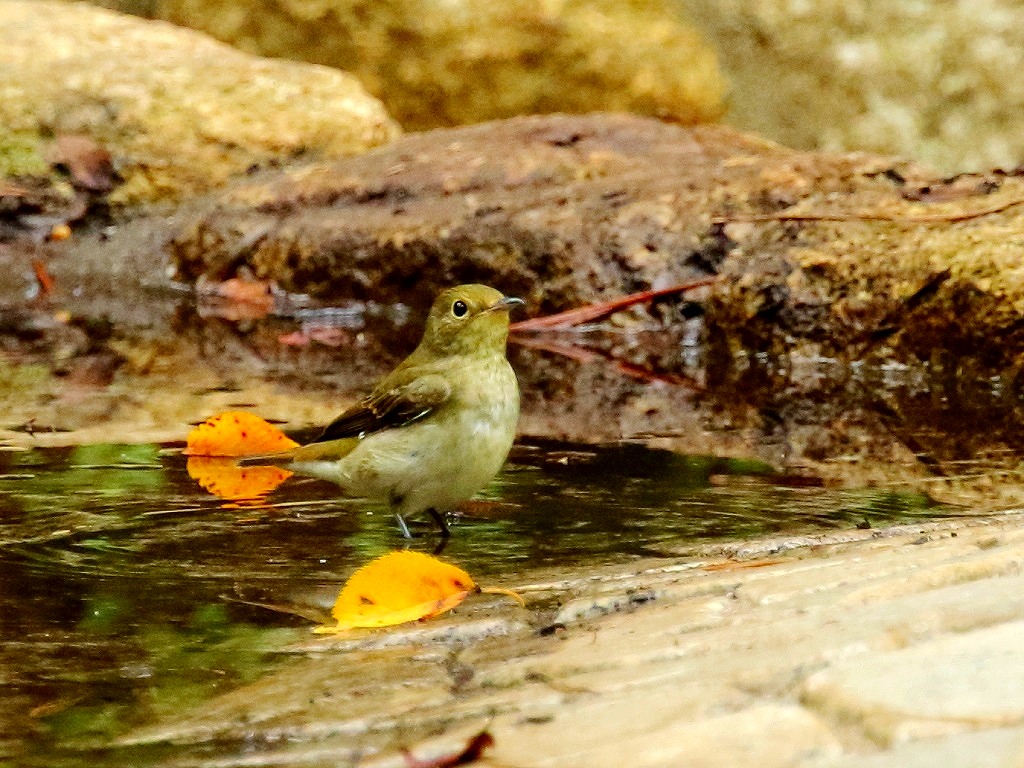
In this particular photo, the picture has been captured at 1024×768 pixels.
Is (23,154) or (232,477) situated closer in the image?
(232,477)

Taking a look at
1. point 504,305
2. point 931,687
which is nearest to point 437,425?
point 504,305

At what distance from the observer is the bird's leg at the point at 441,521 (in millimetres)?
3963

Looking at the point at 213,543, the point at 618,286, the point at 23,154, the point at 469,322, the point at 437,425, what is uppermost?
the point at 23,154

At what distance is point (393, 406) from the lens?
409 centimetres

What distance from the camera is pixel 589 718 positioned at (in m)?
2.02

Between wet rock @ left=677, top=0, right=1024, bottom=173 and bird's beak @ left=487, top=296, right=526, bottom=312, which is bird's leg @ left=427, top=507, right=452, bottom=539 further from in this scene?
wet rock @ left=677, top=0, right=1024, bottom=173

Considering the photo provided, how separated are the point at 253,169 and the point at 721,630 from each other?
310 inches

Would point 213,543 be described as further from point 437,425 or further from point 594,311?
point 594,311

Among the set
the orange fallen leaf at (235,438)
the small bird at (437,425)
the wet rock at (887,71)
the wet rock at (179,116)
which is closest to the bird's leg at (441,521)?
the small bird at (437,425)

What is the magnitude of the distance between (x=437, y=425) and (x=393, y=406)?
0.19 metres

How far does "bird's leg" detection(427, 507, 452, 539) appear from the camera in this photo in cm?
396

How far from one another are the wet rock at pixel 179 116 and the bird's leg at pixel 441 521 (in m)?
6.05

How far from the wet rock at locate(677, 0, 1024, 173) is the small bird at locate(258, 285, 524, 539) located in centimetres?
599

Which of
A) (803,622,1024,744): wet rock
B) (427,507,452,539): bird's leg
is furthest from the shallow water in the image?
(803,622,1024,744): wet rock
